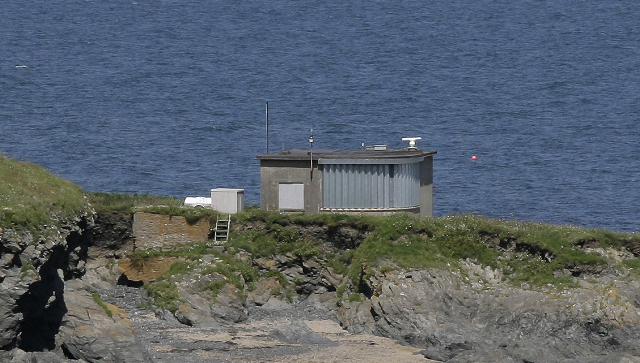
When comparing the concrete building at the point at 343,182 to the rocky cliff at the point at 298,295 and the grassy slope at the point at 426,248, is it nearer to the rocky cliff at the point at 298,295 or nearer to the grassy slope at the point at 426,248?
the grassy slope at the point at 426,248

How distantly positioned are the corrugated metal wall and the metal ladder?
4935mm

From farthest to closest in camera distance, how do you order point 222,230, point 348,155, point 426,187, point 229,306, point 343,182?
point 426,187 < point 348,155 < point 343,182 < point 222,230 < point 229,306

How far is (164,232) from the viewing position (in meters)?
61.9

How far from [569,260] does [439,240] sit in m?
6.10

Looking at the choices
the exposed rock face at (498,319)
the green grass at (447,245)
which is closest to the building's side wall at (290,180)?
the green grass at (447,245)

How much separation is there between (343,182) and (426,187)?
16.5 ft

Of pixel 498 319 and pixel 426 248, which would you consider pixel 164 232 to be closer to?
pixel 426 248

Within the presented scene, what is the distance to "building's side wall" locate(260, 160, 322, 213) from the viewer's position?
6269 centimetres

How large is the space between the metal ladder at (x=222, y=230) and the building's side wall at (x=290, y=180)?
2.31 metres

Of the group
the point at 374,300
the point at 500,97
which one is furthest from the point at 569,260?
the point at 500,97

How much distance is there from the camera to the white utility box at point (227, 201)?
6300 centimetres

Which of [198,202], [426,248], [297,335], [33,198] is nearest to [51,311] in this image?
[33,198]

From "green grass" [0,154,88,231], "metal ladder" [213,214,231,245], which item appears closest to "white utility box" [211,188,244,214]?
"metal ladder" [213,214,231,245]

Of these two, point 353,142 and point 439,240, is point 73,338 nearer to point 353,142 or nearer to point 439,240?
point 439,240
